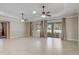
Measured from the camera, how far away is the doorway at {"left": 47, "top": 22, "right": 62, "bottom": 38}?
259cm

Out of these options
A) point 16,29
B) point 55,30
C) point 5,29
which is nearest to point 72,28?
point 55,30

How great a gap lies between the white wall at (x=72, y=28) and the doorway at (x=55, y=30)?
191 millimetres

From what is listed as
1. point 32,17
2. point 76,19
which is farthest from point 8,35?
point 76,19

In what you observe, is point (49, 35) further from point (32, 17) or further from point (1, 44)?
point (1, 44)

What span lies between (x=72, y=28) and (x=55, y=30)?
1.34 ft

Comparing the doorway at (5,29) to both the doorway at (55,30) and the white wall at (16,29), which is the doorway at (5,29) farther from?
the doorway at (55,30)

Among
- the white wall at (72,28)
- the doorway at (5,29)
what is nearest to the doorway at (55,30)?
the white wall at (72,28)

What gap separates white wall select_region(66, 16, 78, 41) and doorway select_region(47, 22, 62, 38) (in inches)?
7.5

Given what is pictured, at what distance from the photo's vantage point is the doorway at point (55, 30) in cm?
259

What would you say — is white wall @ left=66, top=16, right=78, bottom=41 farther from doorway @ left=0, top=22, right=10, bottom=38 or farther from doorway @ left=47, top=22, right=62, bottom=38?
doorway @ left=0, top=22, right=10, bottom=38

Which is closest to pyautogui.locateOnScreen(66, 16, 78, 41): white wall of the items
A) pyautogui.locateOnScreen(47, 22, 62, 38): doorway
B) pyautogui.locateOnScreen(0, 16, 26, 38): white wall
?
pyautogui.locateOnScreen(47, 22, 62, 38): doorway

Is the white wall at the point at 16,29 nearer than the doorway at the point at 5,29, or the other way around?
the doorway at the point at 5,29

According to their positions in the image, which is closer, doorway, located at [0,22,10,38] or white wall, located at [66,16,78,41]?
white wall, located at [66,16,78,41]
